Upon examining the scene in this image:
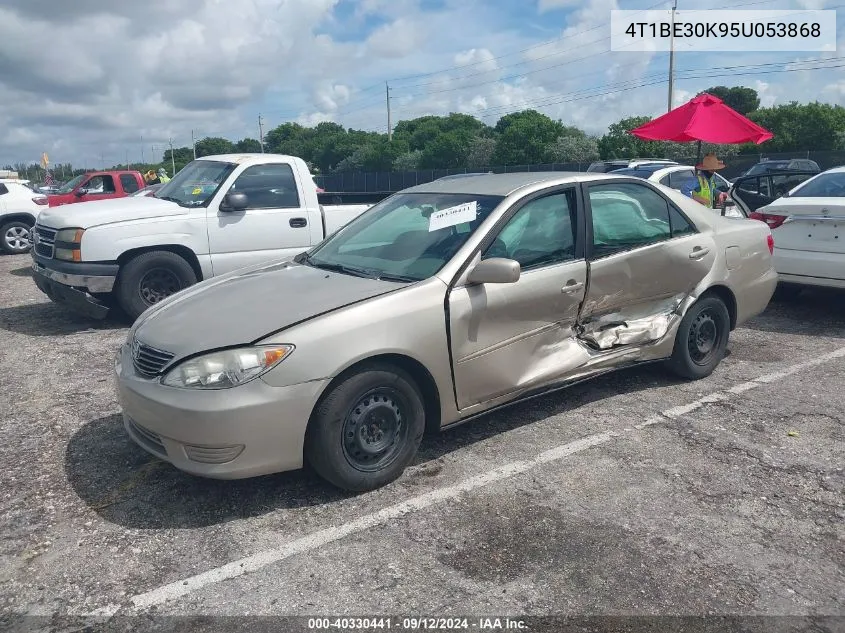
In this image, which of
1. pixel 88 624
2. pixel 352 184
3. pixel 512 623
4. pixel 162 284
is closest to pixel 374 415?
pixel 512 623

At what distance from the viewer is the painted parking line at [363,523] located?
292cm

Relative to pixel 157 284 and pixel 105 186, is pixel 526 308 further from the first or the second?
pixel 105 186

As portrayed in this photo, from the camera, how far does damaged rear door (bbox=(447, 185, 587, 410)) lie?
13.0ft

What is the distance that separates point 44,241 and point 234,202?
6.99 feet

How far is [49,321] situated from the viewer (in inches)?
313

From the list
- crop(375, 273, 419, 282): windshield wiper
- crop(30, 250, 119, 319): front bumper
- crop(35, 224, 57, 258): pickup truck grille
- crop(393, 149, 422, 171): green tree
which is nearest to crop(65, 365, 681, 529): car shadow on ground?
crop(375, 273, 419, 282): windshield wiper

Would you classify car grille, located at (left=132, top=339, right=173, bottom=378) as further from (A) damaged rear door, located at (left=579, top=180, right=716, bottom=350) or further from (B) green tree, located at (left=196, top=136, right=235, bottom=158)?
(B) green tree, located at (left=196, top=136, right=235, bottom=158)

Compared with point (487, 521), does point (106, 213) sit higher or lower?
higher

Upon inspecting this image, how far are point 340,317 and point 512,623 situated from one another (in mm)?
1628

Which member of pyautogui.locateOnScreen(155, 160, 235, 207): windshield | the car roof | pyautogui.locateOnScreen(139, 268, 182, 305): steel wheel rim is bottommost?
pyautogui.locateOnScreen(139, 268, 182, 305): steel wheel rim

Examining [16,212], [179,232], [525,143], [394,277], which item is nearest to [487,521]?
[394,277]

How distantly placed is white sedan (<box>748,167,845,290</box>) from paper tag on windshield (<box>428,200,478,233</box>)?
171 inches

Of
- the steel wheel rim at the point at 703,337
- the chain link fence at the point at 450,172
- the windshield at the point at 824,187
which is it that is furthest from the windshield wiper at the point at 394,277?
the chain link fence at the point at 450,172

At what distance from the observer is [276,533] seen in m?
3.38
